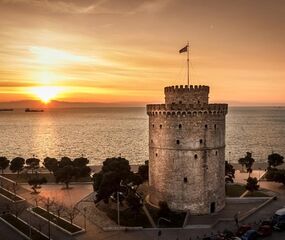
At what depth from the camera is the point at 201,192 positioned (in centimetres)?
4669

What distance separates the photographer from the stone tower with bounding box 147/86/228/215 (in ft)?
151

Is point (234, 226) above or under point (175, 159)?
under

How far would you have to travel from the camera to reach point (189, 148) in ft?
151

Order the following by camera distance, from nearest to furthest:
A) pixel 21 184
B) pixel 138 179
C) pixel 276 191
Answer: pixel 138 179
pixel 276 191
pixel 21 184

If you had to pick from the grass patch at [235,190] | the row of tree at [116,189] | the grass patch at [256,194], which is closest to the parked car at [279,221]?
the grass patch at [256,194]

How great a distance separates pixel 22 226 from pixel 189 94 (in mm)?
24273

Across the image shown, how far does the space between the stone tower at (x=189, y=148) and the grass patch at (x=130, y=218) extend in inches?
165

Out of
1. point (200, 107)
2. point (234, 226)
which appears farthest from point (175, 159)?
point (234, 226)

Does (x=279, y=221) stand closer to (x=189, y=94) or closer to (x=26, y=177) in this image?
(x=189, y=94)

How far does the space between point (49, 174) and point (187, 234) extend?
40.4 metres

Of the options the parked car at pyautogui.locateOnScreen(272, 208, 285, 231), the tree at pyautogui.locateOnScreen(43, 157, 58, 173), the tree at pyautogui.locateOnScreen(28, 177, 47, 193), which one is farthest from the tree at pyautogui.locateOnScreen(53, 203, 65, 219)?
the parked car at pyautogui.locateOnScreen(272, 208, 285, 231)

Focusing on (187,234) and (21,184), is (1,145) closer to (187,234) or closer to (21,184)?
(21,184)

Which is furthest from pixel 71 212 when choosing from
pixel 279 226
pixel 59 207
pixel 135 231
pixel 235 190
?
pixel 279 226

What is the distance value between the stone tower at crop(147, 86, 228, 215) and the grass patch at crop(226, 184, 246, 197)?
294 inches
